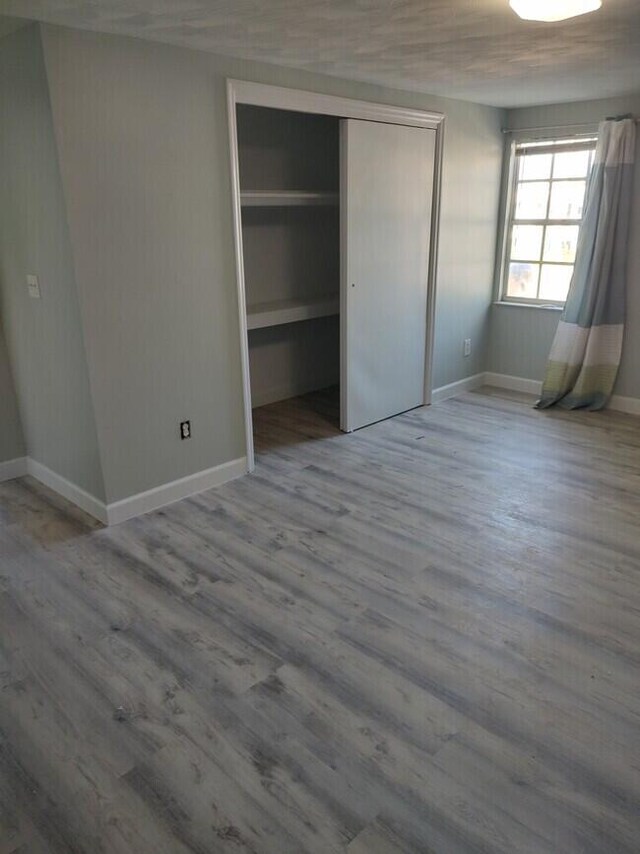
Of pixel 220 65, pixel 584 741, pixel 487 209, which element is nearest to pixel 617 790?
pixel 584 741

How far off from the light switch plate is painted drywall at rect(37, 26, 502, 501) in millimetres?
414

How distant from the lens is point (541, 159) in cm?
474

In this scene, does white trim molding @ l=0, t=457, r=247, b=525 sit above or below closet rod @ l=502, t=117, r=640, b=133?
below

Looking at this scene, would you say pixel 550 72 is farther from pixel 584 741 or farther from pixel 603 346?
pixel 584 741

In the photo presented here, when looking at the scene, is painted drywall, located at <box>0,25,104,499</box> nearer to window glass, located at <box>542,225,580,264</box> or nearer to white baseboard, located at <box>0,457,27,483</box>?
white baseboard, located at <box>0,457,27,483</box>

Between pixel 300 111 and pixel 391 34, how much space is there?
0.89m

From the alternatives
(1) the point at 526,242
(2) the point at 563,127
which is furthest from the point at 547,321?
(2) the point at 563,127

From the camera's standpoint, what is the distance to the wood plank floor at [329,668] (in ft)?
5.26

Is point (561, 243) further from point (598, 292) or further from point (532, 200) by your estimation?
point (598, 292)

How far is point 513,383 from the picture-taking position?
5254 mm

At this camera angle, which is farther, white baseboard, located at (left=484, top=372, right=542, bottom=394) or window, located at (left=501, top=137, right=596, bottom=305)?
white baseboard, located at (left=484, top=372, right=542, bottom=394)

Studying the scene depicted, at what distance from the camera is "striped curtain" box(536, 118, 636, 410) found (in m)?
4.21

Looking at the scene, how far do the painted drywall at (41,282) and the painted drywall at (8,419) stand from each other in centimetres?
5

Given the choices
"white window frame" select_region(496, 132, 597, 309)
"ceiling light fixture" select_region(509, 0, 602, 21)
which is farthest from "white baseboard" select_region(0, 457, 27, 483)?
"white window frame" select_region(496, 132, 597, 309)
